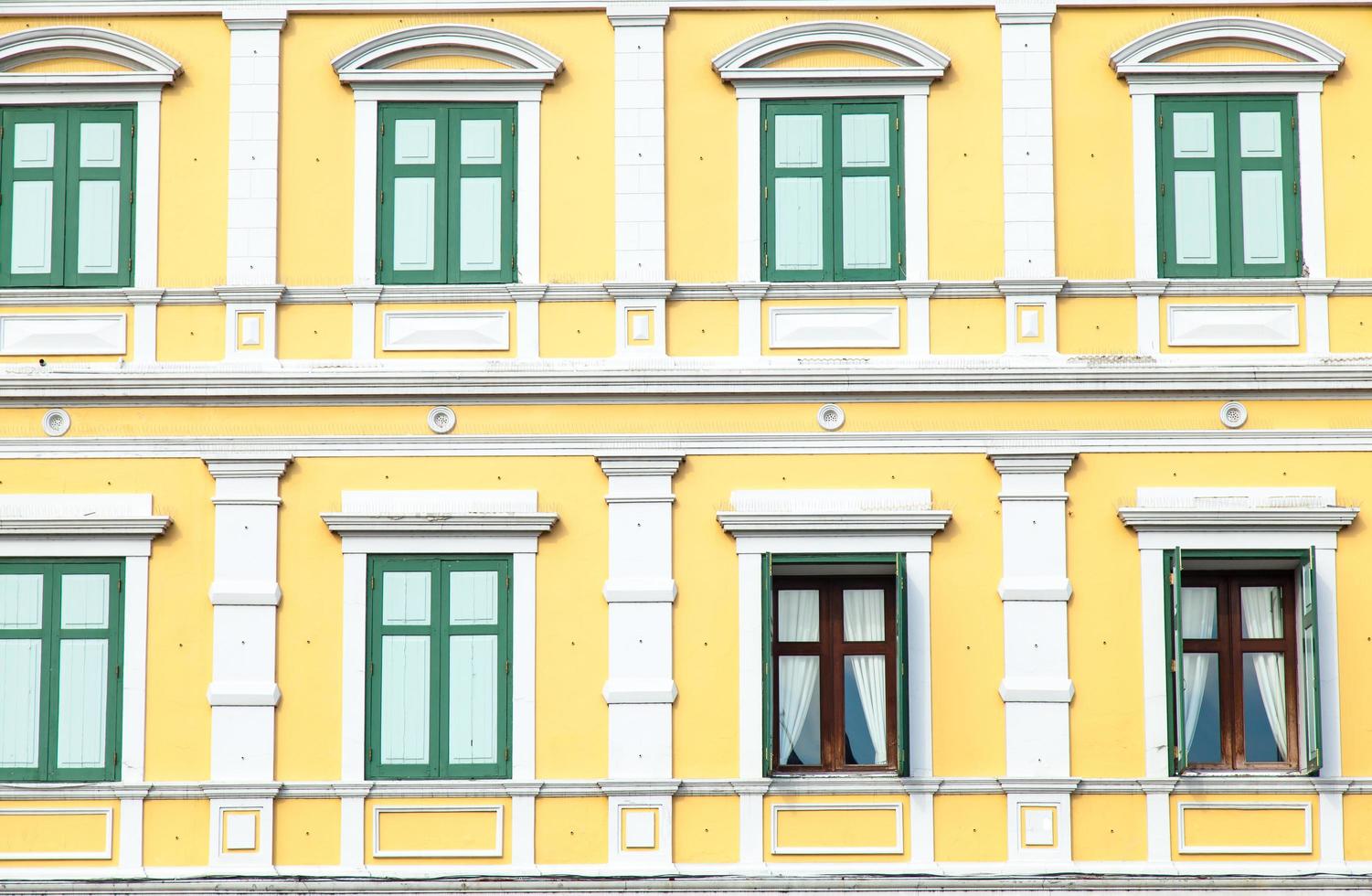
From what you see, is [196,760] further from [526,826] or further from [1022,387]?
[1022,387]

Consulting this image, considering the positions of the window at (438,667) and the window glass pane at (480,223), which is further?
the window glass pane at (480,223)

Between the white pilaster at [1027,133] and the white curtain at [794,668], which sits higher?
the white pilaster at [1027,133]

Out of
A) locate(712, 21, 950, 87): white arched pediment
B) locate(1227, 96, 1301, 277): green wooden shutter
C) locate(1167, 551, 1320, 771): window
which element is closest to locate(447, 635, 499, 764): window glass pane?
locate(712, 21, 950, 87): white arched pediment

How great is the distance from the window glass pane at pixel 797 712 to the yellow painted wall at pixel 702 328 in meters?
2.72

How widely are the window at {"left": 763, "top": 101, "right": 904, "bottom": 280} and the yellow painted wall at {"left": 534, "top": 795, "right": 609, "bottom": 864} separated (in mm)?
4780

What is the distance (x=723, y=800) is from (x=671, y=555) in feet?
6.83

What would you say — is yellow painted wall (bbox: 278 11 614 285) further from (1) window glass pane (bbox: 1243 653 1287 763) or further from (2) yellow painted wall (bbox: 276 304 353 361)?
(1) window glass pane (bbox: 1243 653 1287 763)

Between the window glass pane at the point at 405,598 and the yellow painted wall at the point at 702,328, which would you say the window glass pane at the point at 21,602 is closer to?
the window glass pane at the point at 405,598

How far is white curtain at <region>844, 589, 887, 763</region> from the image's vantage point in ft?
60.0

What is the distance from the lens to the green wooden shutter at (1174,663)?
17766mm

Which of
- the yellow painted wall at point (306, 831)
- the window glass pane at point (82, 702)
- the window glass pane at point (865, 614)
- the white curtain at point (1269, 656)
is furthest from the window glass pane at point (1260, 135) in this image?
the window glass pane at point (82, 702)

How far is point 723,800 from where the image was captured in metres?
17.9

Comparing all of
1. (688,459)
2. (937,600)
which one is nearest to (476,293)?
(688,459)

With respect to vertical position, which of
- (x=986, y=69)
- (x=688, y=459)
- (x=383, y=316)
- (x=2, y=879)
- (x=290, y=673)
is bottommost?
(x=2, y=879)
